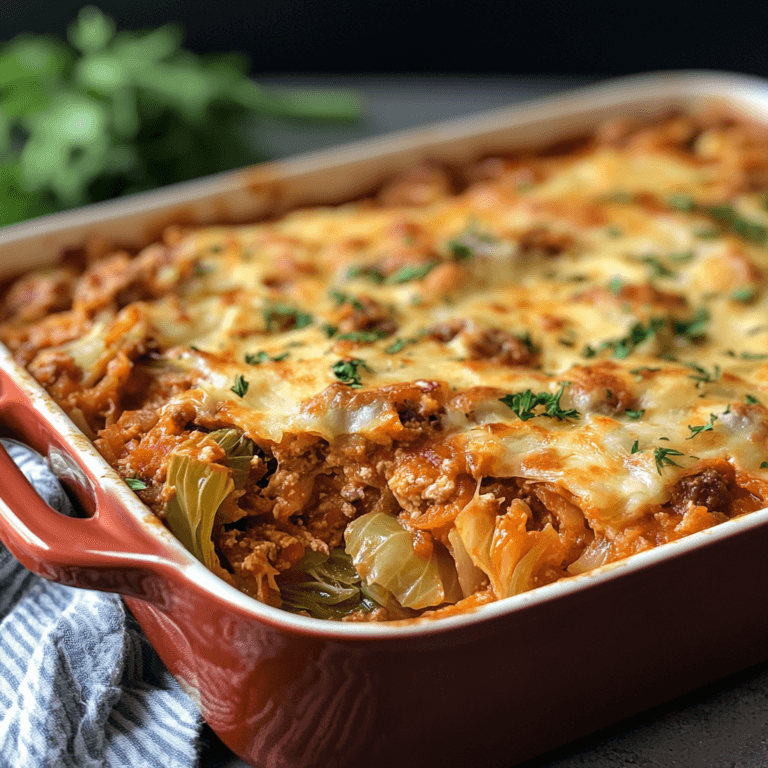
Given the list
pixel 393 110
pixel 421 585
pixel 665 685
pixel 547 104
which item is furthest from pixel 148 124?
pixel 665 685

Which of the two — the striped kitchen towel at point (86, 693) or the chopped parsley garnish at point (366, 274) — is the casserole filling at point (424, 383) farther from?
the striped kitchen towel at point (86, 693)

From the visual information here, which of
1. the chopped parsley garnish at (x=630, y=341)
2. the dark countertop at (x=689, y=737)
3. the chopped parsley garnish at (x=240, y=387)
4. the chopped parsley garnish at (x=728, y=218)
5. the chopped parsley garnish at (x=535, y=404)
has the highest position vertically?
the chopped parsley garnish at (x=240, y=387)

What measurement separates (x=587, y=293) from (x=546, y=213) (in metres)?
0.55

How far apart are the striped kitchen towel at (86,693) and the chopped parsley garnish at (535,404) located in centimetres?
101

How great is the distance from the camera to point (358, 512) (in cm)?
230

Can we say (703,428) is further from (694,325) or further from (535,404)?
(694,325)

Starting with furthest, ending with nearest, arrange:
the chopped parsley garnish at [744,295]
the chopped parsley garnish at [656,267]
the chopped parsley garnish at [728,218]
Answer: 1. the chopped parsley garnish at [728,218]
2. the chopped parsley garnish at [656,267]
3. the chopped parsley garnish at [744,295]

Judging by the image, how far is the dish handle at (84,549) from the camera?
187cm

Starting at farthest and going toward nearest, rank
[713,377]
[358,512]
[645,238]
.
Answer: [645,238]
[713,377]
[358,512]

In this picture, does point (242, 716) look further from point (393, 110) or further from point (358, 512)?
point (393, 110)

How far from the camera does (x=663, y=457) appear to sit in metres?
2.17

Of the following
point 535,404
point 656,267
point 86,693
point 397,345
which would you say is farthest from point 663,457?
point 86,693

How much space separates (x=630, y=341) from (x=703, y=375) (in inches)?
10.0

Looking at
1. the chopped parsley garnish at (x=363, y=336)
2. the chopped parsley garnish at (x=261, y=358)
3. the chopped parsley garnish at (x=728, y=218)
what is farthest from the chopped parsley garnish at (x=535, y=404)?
the chopped parsley garnish at (x=728, y=218)
